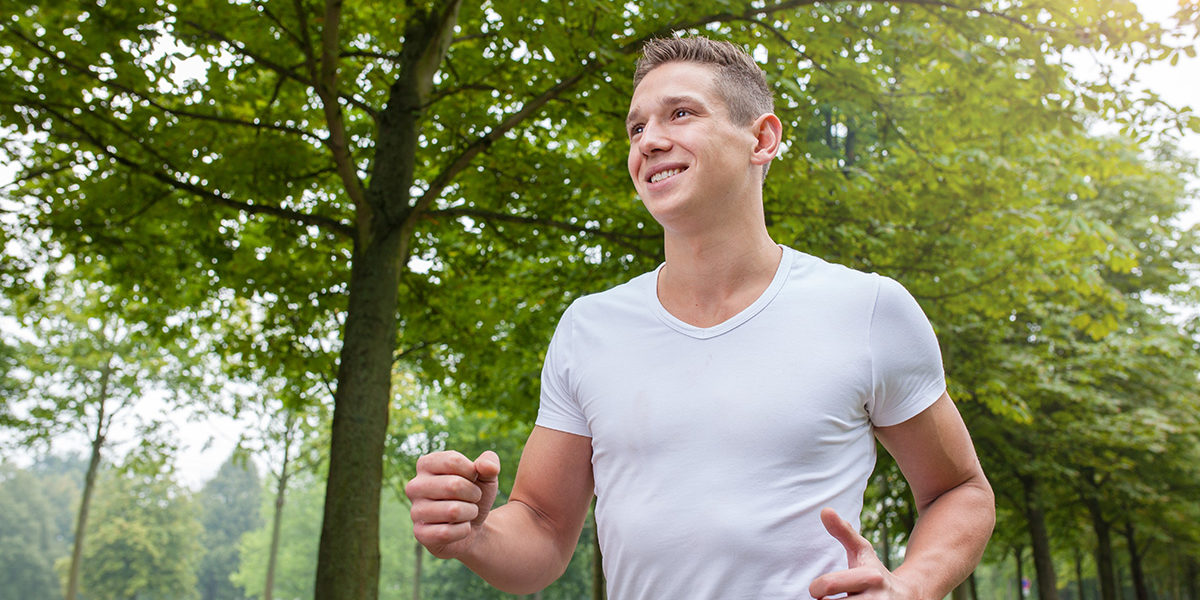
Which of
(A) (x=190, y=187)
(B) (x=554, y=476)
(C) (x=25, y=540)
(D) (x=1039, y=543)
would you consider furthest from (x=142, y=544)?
(B) (x=554, y=476)

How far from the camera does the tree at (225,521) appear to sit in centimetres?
6642

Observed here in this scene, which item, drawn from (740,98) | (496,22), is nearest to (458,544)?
(740,98)

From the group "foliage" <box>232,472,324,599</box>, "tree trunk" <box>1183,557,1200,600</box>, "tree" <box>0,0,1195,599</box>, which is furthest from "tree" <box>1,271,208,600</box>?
"tree trunk" <box>1183,557,1200,600</box>

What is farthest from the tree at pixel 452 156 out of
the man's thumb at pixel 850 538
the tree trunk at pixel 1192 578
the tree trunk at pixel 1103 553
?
the tree trunk at pixel 1192 578

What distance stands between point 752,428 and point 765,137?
27.0 inches

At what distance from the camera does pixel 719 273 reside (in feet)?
6.06

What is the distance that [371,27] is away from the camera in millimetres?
8891

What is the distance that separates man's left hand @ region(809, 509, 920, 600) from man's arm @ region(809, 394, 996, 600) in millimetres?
141

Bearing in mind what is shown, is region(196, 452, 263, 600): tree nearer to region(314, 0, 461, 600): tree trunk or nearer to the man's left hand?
region(314, 0, 461, 600): tree trunk

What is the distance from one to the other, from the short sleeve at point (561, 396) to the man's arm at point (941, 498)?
0.61 metres

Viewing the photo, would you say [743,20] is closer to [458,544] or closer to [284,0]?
[284,0]

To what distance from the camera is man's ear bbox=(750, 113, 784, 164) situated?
1.92 m

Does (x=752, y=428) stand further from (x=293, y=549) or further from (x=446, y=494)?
(x=293, y=549)

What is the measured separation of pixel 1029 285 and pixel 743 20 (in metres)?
5.12
